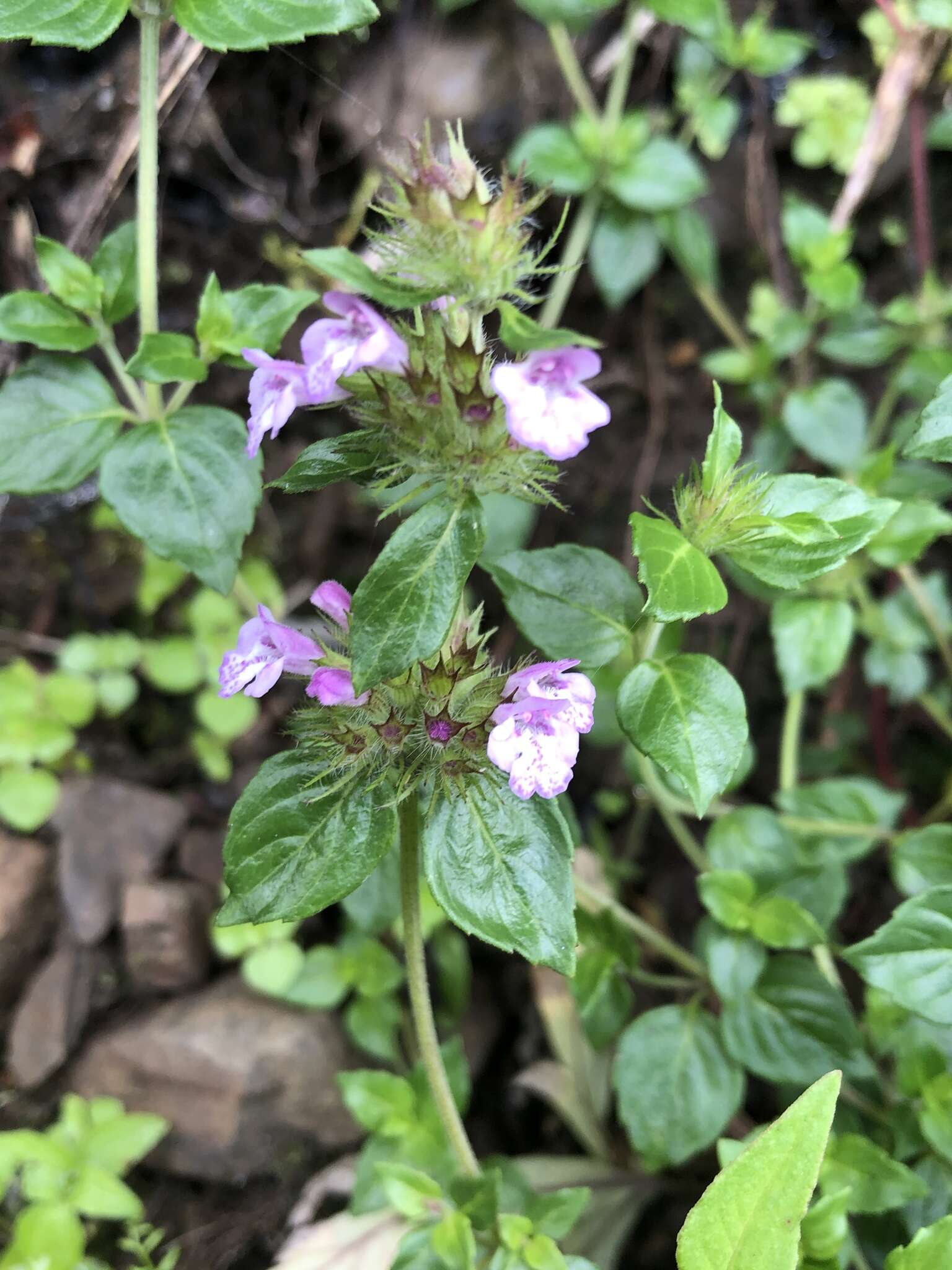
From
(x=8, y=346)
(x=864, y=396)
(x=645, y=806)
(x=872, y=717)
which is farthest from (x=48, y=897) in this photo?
(x=864, y=396)

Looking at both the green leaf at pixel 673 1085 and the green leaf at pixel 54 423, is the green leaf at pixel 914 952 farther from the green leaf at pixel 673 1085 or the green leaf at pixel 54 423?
the green leaf at pixel 54 423

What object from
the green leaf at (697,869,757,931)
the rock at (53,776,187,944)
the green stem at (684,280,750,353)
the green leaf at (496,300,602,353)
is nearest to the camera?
the green leaf at (496,300,602,353)

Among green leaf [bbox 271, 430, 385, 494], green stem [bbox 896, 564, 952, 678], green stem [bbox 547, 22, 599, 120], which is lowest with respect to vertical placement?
green stem [bbox 896, 564, 952, 678]

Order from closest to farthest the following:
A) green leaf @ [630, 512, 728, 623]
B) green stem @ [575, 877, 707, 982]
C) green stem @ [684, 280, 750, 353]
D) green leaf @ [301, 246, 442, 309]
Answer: green leaf @ [301, 246, 442, 309], green leaf @ [630, 512, 728, 623], green stem @ [575, 877, 707, 982], green stem @ [684, 280, 750, 353]

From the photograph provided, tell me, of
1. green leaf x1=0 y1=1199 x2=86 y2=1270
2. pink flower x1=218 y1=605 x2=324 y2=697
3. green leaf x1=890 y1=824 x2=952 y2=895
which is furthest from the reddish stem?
green leaf x1=0 y1=1199 x2=86 y2=1270

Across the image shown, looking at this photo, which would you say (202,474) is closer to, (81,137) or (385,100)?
(81,137)

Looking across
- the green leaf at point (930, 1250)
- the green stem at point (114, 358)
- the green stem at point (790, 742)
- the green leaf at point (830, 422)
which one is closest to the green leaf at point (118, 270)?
the green stem at point (114, 358)

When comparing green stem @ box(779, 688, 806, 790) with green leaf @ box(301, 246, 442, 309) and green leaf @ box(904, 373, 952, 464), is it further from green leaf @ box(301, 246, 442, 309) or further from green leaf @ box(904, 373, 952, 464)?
green leaf @ box(301, 246, 442, 309)
